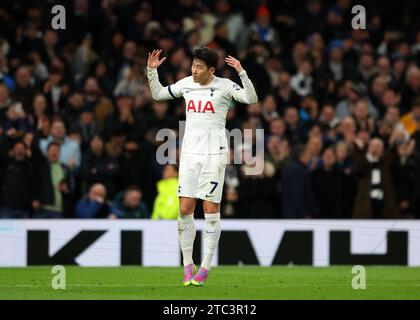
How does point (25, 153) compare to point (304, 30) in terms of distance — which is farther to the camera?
point (304, 30)

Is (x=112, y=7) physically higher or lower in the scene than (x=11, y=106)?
higher

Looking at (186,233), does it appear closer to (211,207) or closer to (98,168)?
(211,207)

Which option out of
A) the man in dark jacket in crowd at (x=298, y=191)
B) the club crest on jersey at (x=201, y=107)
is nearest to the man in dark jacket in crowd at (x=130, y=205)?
the man in dark jacket in crowd at (x=298, y=191)

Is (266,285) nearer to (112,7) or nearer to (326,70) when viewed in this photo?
(326,70)

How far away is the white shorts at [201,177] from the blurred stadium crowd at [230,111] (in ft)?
16.9

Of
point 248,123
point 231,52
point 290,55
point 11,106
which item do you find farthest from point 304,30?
point 11,106

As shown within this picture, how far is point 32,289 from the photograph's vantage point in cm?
1420

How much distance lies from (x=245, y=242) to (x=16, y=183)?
3572 millimetres

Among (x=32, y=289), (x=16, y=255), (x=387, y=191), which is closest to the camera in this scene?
(x=32, y=289)

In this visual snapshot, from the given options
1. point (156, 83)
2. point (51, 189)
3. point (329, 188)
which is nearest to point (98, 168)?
point (51, 189)

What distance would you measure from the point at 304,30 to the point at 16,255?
8831mm

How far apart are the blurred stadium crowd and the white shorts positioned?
16.9 ft

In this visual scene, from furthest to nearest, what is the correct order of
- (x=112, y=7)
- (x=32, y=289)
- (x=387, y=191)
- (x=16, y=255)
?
(x=112, y=7)
(x=387, y=191)
(x=16, y=255)
(x=32, y=289)

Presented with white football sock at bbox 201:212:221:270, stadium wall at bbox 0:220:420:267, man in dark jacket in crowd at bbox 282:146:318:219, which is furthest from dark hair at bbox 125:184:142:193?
white football sock at bbox 201:212:221:270
